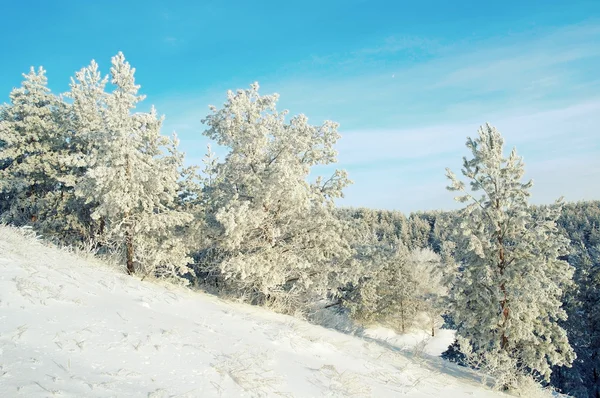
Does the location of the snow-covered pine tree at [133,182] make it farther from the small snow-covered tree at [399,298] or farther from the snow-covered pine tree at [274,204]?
the small snow-covered tree at [399,298]

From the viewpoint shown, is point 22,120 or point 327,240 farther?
point 22,120

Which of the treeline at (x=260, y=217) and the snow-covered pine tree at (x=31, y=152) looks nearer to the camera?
the treeline at (x=260, y=217)

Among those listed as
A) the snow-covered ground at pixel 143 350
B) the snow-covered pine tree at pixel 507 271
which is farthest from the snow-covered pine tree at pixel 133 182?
the snow-covered pine tree at pixel 507 271

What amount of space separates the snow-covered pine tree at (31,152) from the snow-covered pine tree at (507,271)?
1865 centimetres

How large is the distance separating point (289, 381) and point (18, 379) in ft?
11.1

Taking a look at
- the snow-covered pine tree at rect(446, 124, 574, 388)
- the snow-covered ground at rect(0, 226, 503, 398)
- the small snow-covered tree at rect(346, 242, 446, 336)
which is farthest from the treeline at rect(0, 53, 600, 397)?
the small snow-covered tree at rect(346, 242, 446, 336)

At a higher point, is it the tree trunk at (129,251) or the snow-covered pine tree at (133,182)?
the snow-covered pine tree at (133,182)

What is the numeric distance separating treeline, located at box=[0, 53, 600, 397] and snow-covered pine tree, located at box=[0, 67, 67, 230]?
0.08 metres

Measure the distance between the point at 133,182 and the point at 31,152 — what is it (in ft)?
37.3

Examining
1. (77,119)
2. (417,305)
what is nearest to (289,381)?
(77,119)

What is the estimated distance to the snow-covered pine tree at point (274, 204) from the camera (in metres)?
15.0

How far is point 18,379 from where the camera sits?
3.77 meters

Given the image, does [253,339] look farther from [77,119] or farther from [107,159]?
[77,119]

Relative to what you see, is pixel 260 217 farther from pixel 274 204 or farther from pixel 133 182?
pixel 133 182
